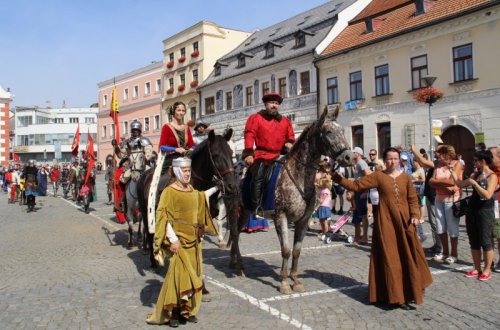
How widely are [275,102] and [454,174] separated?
2917mm

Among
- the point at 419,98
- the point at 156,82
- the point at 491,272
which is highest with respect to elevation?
the point at 156,82

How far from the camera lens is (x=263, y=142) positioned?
655 cm

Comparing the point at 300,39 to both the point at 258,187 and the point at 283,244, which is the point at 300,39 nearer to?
the point at 258,187

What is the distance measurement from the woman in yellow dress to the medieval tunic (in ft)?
6.07

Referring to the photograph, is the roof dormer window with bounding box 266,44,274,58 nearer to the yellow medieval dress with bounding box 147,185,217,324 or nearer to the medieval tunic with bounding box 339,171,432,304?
the medieval tunic with bounding box 339,171,432,304

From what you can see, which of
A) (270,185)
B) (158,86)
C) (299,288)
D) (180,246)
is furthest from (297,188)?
(158,86)

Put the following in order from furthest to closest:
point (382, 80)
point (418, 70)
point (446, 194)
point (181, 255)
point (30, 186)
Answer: point (382, 80) → point (418, 70) → point (30, 186) → point (446, 194) → point (181, 255)

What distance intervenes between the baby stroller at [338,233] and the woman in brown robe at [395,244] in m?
4.37

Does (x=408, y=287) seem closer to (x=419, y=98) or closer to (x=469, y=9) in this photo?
(x=419, y=98)

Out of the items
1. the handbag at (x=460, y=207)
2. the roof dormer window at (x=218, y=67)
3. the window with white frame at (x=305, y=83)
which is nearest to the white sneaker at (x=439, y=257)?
the handbag at (x=460, y=207)

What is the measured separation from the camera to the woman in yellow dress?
477 centimetres

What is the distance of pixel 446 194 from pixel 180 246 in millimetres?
4673

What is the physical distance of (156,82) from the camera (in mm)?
49656

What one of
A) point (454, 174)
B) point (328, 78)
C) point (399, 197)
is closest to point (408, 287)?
point (399, 197)
